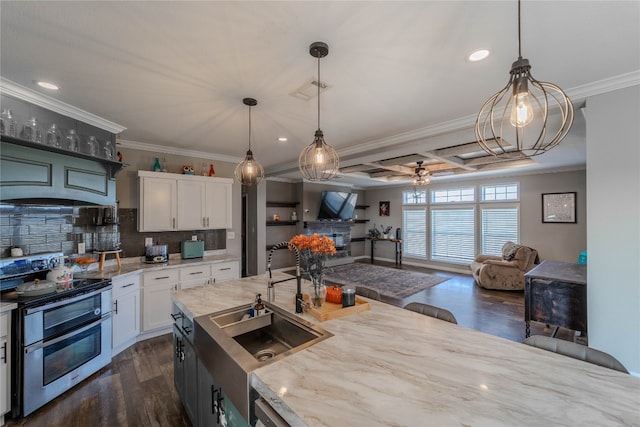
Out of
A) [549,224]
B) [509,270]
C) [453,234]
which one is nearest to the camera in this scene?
[509,270]

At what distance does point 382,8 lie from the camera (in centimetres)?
142

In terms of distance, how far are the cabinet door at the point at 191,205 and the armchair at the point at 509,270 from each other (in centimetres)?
561

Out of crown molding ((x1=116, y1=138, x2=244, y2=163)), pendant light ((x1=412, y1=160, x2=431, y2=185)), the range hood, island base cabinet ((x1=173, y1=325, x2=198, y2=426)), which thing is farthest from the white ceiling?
pendant light ((x1=412, y1=160, x2=431, y2=185))

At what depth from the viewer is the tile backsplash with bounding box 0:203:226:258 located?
249cm

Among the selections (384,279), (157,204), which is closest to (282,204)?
(384,279)

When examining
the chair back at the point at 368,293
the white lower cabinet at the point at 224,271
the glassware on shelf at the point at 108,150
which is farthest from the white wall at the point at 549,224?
the glassware on shelf at the point at 108,150

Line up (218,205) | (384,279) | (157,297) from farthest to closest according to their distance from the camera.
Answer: (384,279), (218,205), (157,297)

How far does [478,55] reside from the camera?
5.98 ft

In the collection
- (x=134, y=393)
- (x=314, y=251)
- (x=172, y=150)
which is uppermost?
(x=172, y=150)

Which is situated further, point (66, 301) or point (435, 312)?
point (66, 301)

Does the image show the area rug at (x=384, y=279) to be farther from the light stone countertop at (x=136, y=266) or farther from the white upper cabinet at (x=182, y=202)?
the white upper cabinet at (x=182, y=202)

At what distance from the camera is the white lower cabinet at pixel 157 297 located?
3.29 meters

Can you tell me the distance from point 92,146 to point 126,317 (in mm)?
1969

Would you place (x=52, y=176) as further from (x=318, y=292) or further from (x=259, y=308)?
(x=318, y=292)
